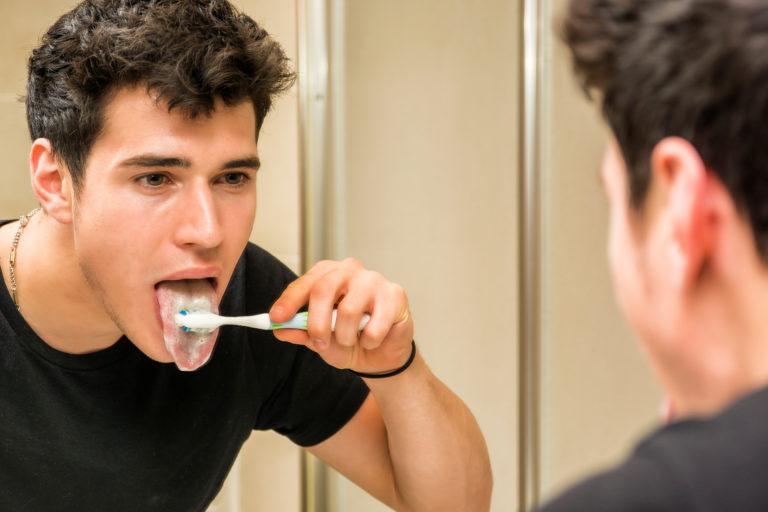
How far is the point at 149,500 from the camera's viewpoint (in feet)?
3.56

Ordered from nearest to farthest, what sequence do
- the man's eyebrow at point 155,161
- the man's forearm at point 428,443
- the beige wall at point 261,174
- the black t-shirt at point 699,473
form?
the black t-shirt at point 699,473
the man's eyebrow at point 155,161
the man's forearm at point 428,443
the beige wall at point 261,174

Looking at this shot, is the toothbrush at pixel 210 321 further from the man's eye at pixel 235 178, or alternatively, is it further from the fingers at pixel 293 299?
the man's eye at pixel 235 178

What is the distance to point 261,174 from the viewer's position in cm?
173

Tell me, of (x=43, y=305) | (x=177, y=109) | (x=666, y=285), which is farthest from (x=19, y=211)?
(x=666, y=285)

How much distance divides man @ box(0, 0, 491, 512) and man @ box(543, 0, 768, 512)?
526 mm

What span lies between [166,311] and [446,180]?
25.4 inches

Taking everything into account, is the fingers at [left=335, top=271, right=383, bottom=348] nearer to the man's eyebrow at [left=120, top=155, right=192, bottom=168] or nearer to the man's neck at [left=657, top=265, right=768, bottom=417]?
the man's eyebrow at [left=120, top=155, right=192, bottom=168]

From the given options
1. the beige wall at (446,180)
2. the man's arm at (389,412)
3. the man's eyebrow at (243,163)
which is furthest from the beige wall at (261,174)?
the man's eyebrow at (243,163)

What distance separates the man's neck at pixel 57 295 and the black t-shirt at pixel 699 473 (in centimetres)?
78

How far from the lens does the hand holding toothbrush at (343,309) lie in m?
0.97

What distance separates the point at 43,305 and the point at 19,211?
839mm

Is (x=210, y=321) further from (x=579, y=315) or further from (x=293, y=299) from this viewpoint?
(x=579, y=315)

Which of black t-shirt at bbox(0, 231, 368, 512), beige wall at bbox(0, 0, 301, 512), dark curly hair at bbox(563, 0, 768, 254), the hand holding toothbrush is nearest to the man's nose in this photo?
the hand holding toothbrush

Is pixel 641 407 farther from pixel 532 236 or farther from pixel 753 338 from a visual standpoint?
pixel 753 338
